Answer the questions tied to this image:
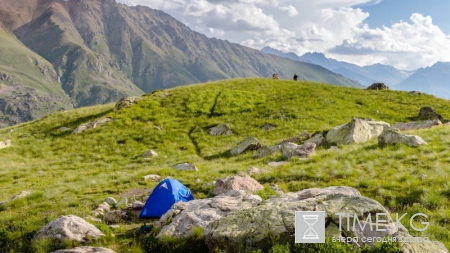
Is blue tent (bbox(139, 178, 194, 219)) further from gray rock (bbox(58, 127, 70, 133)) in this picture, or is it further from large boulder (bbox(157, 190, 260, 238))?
gray rock (bbox(58, 127, 70, 133))

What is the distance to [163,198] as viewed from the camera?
49.7 feet

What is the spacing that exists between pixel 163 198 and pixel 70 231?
4748 millimetres

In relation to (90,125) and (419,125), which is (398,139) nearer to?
(419,125)

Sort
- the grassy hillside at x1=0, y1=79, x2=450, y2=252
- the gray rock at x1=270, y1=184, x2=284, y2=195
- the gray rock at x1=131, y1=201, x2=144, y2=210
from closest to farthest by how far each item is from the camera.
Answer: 1. the grassy hillside at x1=0, y1=79, x2=450, y2=252
2. the gray rock at x1=270, y1=184, x2=284, y2=195
3. the gray rock at x1=131, y1=201, x2=144, y2=210

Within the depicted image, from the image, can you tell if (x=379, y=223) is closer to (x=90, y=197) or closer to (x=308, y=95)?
(x=90, y=197)

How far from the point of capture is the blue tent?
14578 millimetres

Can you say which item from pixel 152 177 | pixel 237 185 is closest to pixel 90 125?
pixel 152 177

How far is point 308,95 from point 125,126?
3154 centimetres

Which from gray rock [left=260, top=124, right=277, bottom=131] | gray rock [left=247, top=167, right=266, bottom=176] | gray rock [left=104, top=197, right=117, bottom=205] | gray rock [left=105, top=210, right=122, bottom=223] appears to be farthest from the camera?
gray rock [left=260, top=124, right=277, bottom=131]

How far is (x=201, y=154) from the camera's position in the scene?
32344 millimetres

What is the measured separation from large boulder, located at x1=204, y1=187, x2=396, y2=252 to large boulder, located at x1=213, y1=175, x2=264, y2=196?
560 cm

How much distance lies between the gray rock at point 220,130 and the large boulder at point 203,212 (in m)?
24.7

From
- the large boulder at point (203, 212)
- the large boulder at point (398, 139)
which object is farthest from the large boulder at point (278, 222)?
the large boulder at point (398, 139)

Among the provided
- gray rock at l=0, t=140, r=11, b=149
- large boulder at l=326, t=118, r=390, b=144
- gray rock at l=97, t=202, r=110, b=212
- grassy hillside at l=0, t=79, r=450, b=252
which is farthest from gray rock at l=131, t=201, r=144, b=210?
gray rock at l=0, t=140, r=11, b=149
